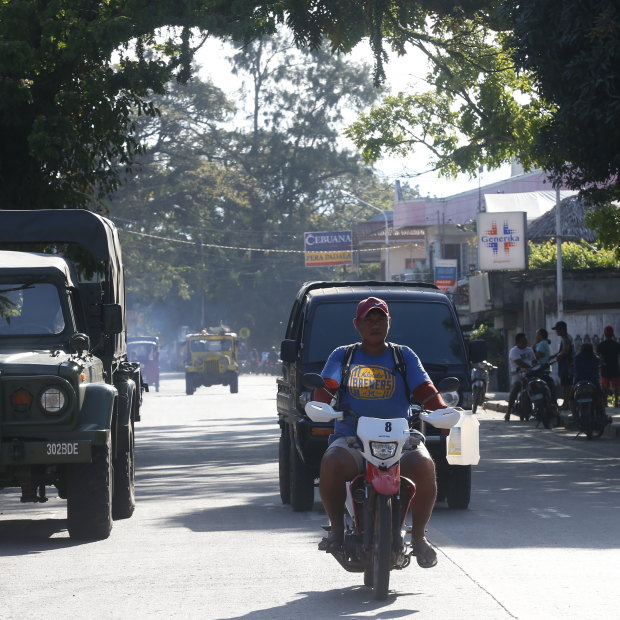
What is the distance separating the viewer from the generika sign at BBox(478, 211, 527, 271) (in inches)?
1805

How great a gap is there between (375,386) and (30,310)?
4420 millimetres

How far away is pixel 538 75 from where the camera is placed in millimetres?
20422

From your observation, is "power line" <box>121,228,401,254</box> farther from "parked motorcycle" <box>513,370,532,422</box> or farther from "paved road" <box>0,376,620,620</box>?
"paved road" <box>0,376,620,620</box>

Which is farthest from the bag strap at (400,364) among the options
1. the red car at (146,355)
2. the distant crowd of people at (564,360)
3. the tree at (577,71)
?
the red car at (146,355)

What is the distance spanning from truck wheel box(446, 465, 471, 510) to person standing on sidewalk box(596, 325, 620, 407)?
→ 16.0m

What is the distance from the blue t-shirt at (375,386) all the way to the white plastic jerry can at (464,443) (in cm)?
198

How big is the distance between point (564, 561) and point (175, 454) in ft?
43.5

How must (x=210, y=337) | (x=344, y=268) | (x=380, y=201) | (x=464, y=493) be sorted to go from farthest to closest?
1. (x=380, y=201)
2. (x=344, y=268)
3. (x=210, y=337)
4. (x=464, y=493)

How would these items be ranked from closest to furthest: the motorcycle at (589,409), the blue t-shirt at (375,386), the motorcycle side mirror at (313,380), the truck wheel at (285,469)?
1. the motorcycle side mirror at (313,380)
2. the blue t-shirt at (375,386)
3. the truck wheel at (285,469)
4. the motorcycle at (589,409)

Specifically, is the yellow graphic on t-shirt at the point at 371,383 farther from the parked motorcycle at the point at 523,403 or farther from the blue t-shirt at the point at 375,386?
the parked motorcycle at the point at 523,403

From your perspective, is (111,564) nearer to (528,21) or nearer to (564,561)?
(564,561)

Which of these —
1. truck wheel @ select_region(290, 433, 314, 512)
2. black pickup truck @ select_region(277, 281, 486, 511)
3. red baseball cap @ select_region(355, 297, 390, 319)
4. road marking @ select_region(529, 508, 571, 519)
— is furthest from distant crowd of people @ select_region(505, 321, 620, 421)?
red baseball cap @ select_region(355, 297, 390, 319)

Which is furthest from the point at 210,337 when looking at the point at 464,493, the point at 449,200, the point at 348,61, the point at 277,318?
the point at 464,493

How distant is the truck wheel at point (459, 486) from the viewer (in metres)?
13.1
